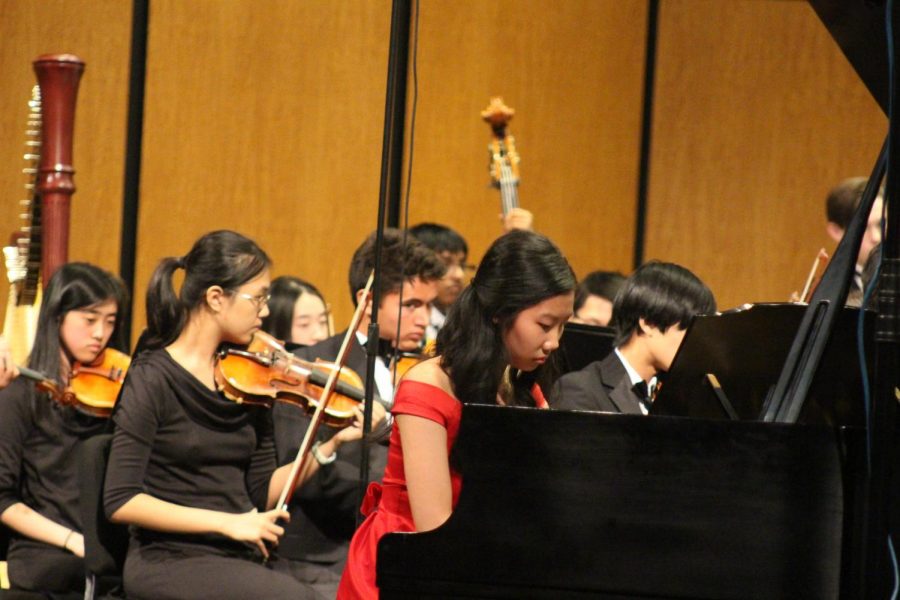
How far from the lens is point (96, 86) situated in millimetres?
4805

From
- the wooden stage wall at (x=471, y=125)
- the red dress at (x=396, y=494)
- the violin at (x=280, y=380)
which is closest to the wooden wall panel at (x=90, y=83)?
the wooden stage wall at (x=471, y=125)

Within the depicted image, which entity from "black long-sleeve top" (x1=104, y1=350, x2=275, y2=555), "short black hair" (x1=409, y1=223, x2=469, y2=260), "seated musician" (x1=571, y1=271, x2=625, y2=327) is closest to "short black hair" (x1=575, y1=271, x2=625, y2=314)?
"seated musician" (x1=571, y1=271, x2=625, y2=327)

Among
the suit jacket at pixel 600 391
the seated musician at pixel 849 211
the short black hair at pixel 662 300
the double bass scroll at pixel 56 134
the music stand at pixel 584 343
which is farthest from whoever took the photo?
the seated musician at pixel 849 211

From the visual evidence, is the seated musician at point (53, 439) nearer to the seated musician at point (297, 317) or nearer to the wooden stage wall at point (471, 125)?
the seated musician at point (297, 317)

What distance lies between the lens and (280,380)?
10.3ft

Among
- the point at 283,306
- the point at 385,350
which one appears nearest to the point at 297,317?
the point at 283,306

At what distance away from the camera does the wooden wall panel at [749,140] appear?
5.66 meters

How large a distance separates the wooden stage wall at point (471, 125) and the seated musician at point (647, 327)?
2.30 metres

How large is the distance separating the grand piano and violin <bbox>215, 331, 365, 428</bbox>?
1.29m

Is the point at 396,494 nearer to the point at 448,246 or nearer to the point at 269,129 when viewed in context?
the point at 448,246

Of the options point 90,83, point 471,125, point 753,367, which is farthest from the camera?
point 471,125

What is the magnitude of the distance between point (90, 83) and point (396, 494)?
3230 mm

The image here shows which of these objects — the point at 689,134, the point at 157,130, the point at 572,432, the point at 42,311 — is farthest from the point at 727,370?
the point at 689,134

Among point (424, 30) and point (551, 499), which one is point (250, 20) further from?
point (551, 499)
